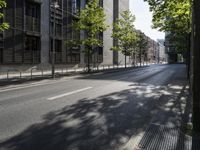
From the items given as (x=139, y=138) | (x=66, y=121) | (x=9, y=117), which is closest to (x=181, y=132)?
(x=139, y=138)

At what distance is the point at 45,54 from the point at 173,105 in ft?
87.7

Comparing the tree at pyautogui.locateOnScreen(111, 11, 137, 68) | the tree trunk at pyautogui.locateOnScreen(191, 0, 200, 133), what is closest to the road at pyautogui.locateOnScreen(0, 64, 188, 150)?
the tree trunk at pyautogui.locateOnScreen(191, 0, 200, 133)

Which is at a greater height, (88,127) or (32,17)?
(32,17)

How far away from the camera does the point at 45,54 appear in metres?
35.8

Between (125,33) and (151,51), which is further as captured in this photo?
(151,51)

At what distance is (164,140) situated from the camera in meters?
6.50

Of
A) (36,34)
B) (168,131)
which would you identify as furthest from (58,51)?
(168,131)

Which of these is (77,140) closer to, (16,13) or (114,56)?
(16,13)

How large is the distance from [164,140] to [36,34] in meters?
29.3

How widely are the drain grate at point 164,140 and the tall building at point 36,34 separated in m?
20.6

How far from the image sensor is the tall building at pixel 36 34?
29.5m

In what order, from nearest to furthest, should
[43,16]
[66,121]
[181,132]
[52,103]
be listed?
[181,132] → [66,121] → [52,103] → [43,16]

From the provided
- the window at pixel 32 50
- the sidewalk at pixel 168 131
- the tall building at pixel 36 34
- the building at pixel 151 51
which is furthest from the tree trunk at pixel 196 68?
the building at pixel 151 51

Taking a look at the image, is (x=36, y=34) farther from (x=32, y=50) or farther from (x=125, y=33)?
(x=125, y=33)
